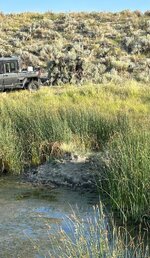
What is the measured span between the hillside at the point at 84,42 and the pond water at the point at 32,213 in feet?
54.6

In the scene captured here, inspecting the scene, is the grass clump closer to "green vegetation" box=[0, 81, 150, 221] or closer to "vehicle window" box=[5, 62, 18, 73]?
"green vegetation" box=[0, 81, 150, 221]

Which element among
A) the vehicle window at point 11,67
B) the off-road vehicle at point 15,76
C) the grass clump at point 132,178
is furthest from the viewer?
the vehicle window at point 11,67

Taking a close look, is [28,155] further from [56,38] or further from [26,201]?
[56,38]

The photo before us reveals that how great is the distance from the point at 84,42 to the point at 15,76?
1641 centimetres

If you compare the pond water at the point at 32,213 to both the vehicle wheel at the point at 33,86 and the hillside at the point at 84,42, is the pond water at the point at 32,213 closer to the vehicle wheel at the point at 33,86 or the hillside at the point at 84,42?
the vehicle wheel at the point at 33,86

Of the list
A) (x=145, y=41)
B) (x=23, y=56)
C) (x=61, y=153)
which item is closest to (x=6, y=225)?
(x=61, y=153)

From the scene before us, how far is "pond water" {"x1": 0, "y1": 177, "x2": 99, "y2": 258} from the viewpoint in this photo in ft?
23.8

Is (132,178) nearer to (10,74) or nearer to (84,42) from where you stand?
(10,74)

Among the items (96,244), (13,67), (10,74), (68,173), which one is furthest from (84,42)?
(96,244)

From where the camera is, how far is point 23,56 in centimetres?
3494

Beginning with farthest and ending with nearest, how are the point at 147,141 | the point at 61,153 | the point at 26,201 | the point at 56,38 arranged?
the point at 56,38
the point at 61,153
the point at 26,201
the point at 147,141

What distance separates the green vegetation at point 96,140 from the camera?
8289 mm

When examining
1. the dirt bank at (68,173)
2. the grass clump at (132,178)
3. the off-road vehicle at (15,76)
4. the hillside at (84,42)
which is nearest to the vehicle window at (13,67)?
the off-road vehicle at (15,76)

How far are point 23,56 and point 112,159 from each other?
26.4 metres
